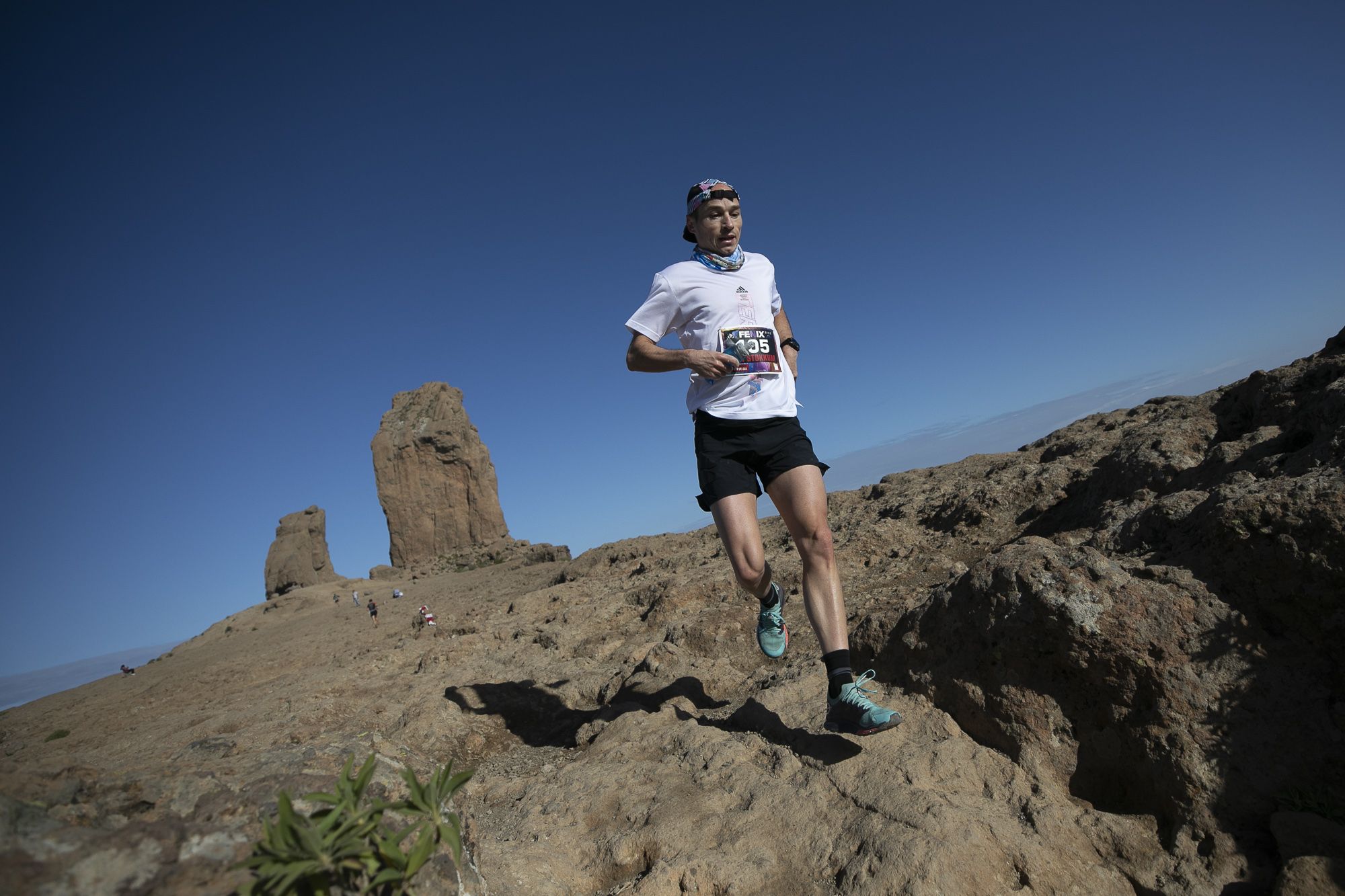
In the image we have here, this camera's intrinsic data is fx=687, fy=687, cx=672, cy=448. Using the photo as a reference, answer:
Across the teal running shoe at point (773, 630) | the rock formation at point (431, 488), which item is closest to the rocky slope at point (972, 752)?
the teal running shoe at point (773, 630)

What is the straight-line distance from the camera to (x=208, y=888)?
48.1 inches

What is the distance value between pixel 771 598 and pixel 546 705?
1693mm

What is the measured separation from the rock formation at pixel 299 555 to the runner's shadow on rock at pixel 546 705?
32.5m

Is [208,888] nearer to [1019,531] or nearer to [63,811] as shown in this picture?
[63,811]

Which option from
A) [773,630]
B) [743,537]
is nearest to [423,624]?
[773,630]

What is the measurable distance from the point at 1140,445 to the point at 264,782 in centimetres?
449

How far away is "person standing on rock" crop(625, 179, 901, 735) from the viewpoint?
2789 millimetres

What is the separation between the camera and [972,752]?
2289 mm

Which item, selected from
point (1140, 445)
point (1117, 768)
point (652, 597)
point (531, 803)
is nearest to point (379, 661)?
point (652, 597)

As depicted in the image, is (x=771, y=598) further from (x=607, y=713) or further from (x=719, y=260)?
(x=719, y=260)

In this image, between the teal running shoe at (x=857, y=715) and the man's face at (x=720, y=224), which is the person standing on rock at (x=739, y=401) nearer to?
the man's face at (x=720, y=224)

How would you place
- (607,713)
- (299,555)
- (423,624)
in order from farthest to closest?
(299,555) < (423,624) < (607,713)

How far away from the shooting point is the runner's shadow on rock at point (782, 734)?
241 cm

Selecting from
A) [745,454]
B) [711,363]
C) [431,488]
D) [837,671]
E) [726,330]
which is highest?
[431,488]
